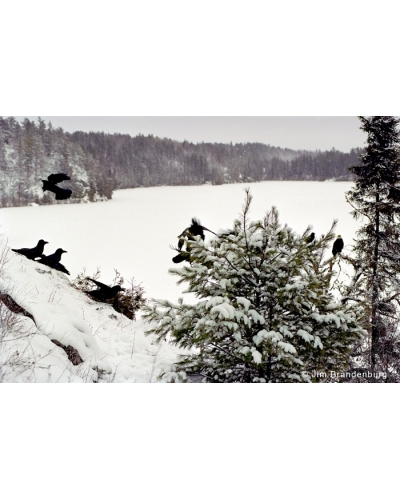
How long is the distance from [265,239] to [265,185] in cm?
134

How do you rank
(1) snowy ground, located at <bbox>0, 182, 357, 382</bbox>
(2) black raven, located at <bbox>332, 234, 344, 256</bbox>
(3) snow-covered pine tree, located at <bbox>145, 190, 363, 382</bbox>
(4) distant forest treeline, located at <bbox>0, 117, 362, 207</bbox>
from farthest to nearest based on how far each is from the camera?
1. (2) black raven, located at <bbox>332, 234, 344, 256</bbox>
2. (4) distant forest treeline, located at <bbox>0, 117, 362, 207</bbox>
3. (1) snowy ground, located at <bbox>0, 182, 357, 382</bbox>
4. (3) snow-covered pine tree, located at <bbox>145, 190, 363, 382</bbox>

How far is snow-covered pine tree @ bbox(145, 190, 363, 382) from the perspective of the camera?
9.18ft

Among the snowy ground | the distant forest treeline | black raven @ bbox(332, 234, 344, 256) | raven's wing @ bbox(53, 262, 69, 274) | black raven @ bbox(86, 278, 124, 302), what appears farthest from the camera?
black raven @ bbox(86, 278, 124, 302)

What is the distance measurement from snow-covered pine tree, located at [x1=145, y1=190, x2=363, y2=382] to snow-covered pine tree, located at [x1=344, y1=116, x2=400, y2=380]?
1064 mm

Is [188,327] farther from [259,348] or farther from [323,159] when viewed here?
[323,159]

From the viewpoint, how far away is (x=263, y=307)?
2.98 m

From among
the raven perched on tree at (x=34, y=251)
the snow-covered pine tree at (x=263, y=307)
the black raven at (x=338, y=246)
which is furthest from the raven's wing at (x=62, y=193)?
the black raven at (x=338, y=246)

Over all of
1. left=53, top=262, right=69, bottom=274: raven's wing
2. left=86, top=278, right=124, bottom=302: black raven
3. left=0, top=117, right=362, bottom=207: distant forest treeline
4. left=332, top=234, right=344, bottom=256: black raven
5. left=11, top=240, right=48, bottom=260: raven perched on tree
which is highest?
left=0, top=117, right=362, bottom=207: distant forest treeline

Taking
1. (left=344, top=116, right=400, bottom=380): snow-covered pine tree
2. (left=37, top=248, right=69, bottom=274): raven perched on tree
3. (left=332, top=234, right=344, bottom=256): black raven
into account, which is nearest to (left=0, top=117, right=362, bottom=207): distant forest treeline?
(left=344, top=116, right=400, bottom=380): snow-covered pine tree

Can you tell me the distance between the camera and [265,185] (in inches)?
159

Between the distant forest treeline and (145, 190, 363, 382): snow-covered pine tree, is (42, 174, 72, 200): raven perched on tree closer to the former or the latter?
the distant forest treeline

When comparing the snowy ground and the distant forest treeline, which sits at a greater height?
the distant forest treeline

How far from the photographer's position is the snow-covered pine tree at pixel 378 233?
156 inches
